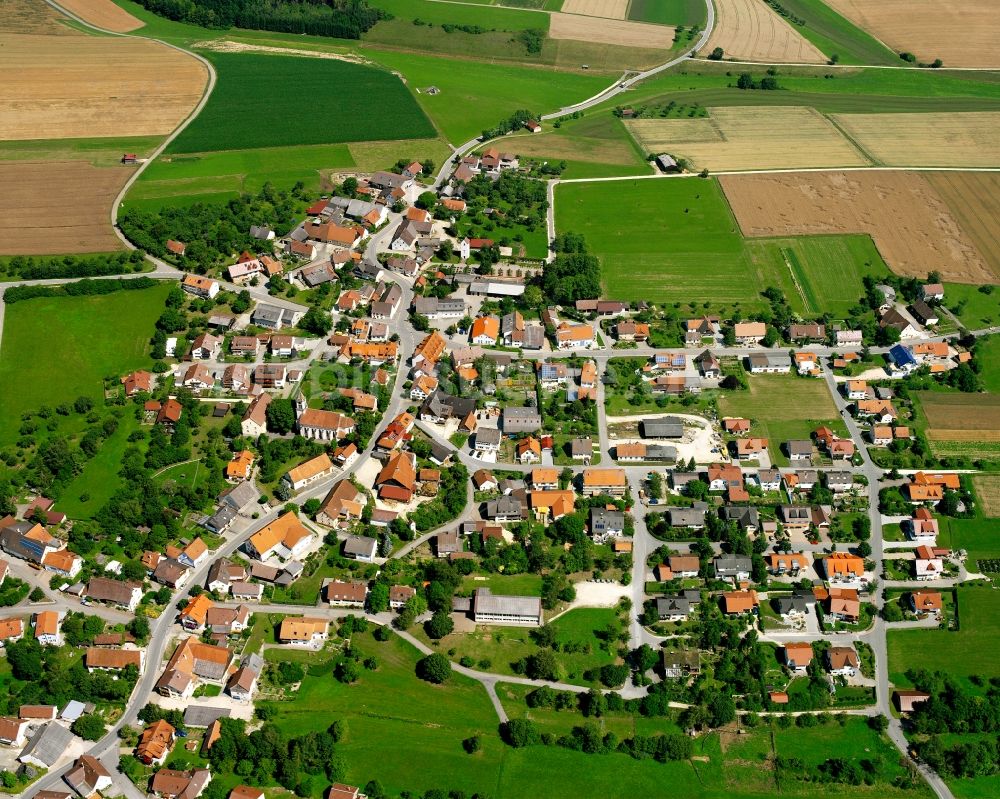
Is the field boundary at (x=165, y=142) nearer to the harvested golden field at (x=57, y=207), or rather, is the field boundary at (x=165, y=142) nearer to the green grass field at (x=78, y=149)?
the harvested golden field at (x=57, y=207)

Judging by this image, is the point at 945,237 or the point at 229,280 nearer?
the point at 229,280

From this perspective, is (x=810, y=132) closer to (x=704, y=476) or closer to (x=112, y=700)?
(x=704, y=476)

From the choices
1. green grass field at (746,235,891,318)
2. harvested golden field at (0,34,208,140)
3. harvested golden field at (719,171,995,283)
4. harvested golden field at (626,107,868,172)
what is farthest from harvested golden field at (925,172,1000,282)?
harvested golden field at (0,34,208,140)

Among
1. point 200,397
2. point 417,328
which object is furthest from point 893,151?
point 200,397

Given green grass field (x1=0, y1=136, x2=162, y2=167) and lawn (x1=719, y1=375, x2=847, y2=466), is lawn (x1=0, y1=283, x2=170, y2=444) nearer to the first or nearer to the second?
green grass field (x1=0, y1=136, x2=162, y2=167)

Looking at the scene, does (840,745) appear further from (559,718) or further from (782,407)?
(782,407)
